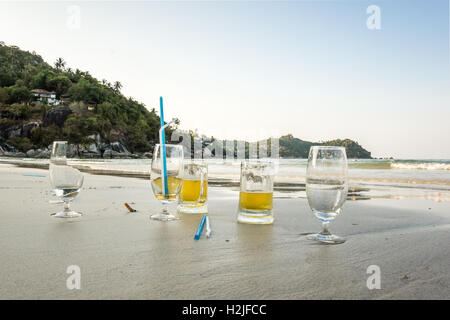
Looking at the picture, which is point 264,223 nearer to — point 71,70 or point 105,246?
point 105,246

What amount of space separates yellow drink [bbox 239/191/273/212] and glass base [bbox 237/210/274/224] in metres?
0.02

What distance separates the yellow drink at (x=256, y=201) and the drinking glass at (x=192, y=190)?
0.41m

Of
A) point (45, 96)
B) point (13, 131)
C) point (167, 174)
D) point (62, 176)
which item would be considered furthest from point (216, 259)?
point (45, 96)

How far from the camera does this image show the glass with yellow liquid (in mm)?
1989

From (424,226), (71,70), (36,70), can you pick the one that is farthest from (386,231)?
(71,70)

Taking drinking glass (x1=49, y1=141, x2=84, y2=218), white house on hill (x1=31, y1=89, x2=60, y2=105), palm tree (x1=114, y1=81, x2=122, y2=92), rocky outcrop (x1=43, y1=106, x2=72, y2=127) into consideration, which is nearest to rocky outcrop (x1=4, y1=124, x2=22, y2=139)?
rocky outcrop (x1=43, y1=106, x2=72, y2=127)

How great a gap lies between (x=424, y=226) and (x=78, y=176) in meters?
2.16

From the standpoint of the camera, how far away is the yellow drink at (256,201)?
1.99 metres

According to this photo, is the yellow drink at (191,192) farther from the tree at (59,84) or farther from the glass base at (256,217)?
the tree at (59,84)

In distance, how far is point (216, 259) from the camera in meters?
1.24

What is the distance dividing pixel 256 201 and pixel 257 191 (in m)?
0.07

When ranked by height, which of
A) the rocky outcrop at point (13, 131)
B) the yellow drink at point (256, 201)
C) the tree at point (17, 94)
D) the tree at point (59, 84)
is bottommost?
the yellow drink at point (256, 201)

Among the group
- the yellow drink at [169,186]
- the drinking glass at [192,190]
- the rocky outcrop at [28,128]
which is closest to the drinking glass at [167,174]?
the yellow drink at [169,186]

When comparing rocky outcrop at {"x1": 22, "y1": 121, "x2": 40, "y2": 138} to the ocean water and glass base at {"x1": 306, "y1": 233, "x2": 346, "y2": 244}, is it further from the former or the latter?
glass base at {"x1": 306, "y1": 233, "x2": 346, "y2": 244}
